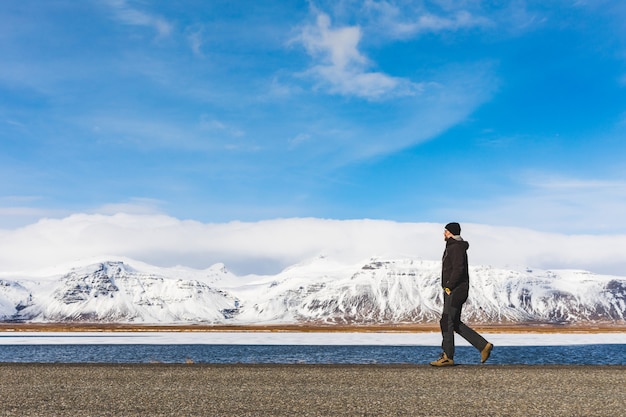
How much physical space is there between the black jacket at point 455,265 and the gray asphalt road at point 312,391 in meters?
2.13

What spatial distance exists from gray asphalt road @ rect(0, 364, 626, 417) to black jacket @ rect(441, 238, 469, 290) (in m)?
2.13

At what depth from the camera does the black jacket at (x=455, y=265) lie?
50.9 ft

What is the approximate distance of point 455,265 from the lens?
15.6m

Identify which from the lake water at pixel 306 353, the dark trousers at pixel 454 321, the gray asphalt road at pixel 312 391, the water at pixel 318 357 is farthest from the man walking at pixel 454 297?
the water at pixel 318 357

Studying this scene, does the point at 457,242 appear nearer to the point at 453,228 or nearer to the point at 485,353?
Answer: the point at 453,228

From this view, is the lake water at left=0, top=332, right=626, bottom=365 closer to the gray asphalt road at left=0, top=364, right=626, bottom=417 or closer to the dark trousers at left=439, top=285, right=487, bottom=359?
the dark trousers at left=439, top=285, right=487, bottom=359

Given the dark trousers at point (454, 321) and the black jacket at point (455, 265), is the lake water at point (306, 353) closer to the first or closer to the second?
the dark trousers at point (454, 321)

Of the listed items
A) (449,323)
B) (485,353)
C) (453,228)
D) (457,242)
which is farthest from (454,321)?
(453,228)

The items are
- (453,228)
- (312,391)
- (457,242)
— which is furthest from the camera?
(453,228)

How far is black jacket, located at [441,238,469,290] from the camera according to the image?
15523mm

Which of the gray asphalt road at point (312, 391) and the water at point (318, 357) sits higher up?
the gray asphalt road at point (312, 391)

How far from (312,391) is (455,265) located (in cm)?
595

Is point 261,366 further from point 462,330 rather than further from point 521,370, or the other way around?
point 521,370

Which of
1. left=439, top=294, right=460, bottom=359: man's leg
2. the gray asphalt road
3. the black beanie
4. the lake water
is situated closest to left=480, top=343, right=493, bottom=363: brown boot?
the gray asphalt road
